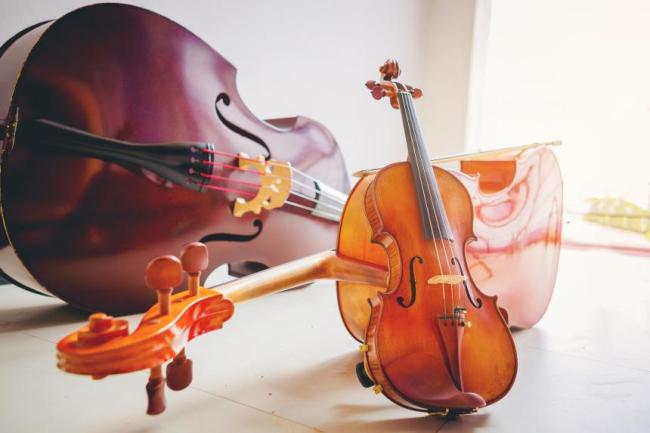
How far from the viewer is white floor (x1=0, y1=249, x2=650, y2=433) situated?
53 cm

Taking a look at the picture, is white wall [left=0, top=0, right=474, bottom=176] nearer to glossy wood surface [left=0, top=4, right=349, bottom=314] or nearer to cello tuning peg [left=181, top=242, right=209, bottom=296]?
glossy wood surface [left=0, top=4, right=349, bottom=314]

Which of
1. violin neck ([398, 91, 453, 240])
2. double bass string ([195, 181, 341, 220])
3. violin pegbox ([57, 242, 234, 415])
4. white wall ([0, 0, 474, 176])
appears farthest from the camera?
white wall ([0, 0, 474, 176])

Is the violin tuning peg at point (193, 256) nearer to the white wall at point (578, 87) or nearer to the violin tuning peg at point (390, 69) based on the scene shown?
the violin tuning peg at point (390, 69)

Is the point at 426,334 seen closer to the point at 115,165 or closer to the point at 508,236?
the point at 508,236

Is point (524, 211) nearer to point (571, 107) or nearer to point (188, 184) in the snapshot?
point (188, 184)

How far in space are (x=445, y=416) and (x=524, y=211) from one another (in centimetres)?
55

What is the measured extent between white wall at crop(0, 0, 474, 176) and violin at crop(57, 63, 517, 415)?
1.03 metres

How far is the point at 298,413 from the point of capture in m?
0.56

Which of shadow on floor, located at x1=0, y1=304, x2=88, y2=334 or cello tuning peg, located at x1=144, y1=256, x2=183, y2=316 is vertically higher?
cello tuning peg, located at x1=144, y1=256, x2=183, y2=316

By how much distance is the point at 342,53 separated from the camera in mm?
1976

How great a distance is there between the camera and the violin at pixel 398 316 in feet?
1.18

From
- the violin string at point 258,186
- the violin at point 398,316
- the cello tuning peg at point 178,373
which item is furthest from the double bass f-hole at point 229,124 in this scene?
the cello tuning peg at point 178,373

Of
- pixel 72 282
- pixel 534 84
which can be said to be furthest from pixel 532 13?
pixel 72 282

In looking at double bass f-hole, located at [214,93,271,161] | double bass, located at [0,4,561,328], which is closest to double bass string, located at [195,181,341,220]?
double bass, located at [0,4,561,328]
